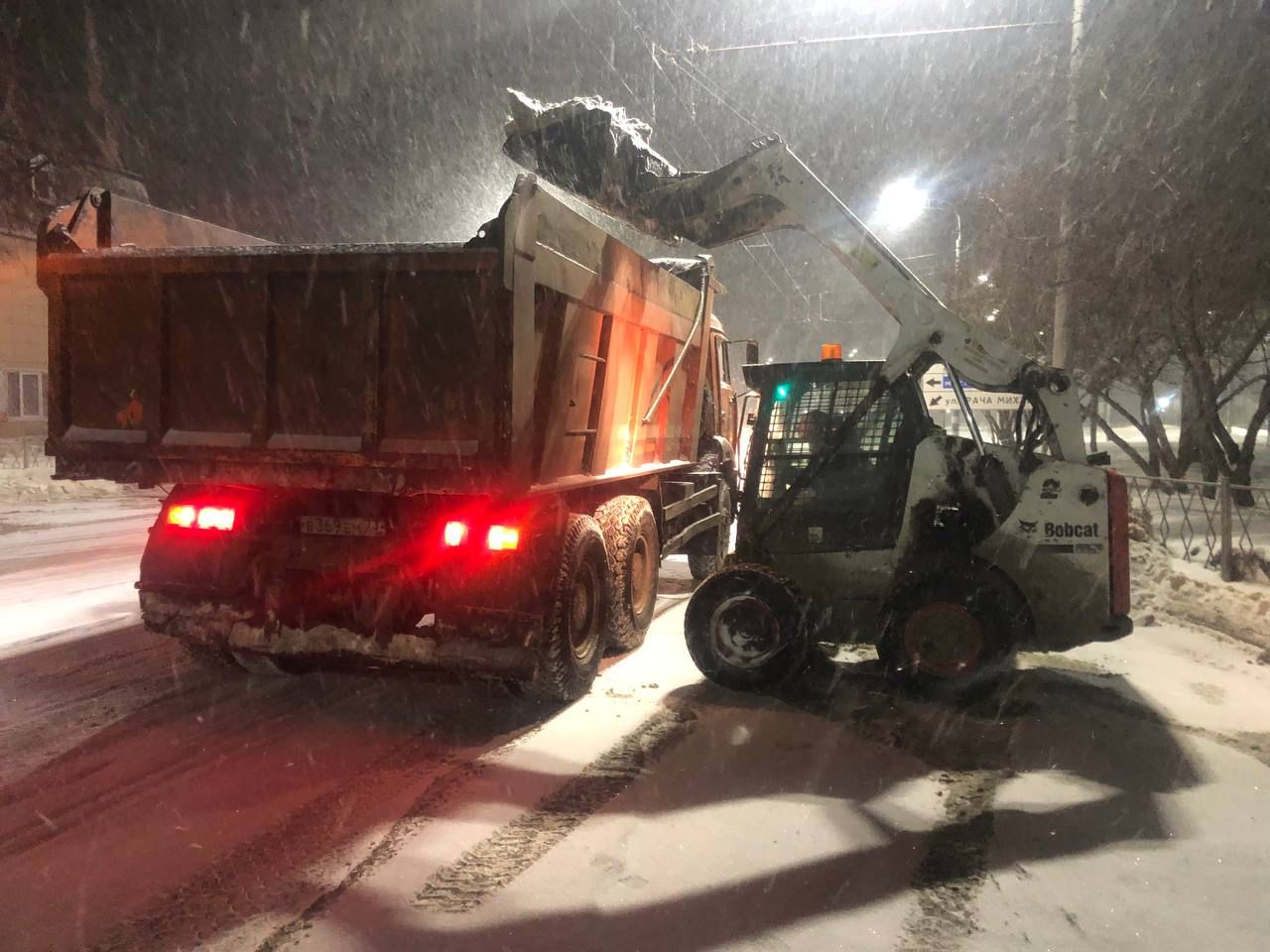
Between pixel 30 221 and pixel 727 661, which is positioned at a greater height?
pixel 30 221

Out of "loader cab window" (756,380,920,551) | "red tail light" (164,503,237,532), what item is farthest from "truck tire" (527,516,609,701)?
"red tail light" (164,503,237,532)

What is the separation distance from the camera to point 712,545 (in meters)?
10.1

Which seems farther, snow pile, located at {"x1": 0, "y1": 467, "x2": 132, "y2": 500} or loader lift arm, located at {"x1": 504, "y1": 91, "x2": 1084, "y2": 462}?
snow pile, located at {"x1": 0, "y1": 467, "x2": 132, "y2": 500}

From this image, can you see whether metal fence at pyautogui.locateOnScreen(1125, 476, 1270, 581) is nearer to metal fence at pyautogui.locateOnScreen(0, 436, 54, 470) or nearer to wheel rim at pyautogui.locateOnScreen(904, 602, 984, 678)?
wheel rim at pyautogui.locateOnScreen(904, 602, 984, 678)

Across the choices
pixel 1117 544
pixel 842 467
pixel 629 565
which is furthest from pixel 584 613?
pixel 1117 544

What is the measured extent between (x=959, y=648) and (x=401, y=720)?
3515 millimetres

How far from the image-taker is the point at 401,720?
5.55m

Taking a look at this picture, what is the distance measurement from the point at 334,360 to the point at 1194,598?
820 centimetres

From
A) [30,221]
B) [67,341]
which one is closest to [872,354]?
[30,221]

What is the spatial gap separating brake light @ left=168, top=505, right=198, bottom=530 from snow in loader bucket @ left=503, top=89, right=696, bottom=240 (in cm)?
371

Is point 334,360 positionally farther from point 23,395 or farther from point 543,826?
point 23,395

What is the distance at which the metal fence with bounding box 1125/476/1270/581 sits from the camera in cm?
991

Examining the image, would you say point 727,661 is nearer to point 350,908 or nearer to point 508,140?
point 350,908

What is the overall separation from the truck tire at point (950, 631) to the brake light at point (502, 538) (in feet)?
8.12
